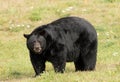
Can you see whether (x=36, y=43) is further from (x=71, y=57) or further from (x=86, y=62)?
(x=86, y=62)

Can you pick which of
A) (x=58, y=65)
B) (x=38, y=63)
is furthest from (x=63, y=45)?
(x=38, y=63)

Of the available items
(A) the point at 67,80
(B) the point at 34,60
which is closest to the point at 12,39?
(B) the point at 34,60

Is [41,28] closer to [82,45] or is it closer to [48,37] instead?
[48,37]

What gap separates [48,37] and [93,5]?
418 inches

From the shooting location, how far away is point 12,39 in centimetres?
1844

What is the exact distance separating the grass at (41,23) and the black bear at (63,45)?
0.54 meters

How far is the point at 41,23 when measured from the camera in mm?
20531

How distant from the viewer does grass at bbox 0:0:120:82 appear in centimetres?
1404

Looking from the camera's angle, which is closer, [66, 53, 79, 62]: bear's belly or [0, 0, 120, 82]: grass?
[66, 53, 79, 62]: bear's belly

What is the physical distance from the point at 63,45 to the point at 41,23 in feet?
28.4

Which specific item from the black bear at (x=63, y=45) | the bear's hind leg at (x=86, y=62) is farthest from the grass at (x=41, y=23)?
the black bear at (x=63, y=45)

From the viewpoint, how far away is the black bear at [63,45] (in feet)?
38.5

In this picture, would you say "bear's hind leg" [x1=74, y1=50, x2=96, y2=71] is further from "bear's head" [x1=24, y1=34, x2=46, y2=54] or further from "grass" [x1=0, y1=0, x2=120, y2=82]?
"bear's head" [x1=24, y1=34, x2=46, y2=54]

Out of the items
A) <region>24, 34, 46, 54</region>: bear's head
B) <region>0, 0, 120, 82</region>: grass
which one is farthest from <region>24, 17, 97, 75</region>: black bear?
<region>0, 0, 120, 82</region>: grass
